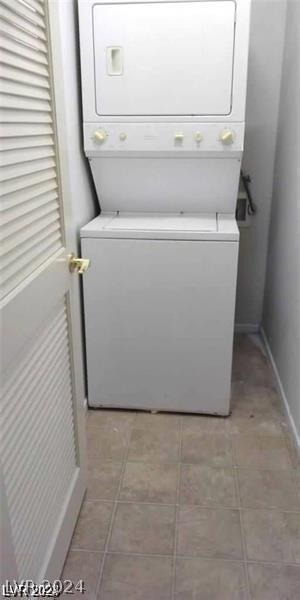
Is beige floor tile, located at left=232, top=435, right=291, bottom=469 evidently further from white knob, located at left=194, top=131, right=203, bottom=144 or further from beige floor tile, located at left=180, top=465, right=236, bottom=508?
white knob, located at left=194, top=131, right=203, bottom=144

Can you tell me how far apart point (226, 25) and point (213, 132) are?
0.41m

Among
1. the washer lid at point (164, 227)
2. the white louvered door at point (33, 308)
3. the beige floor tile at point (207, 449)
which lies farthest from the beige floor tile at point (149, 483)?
the washer lid at point (164, 227)

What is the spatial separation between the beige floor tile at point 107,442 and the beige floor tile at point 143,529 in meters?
0.30

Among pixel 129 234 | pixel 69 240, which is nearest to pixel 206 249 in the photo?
pixel 129 234

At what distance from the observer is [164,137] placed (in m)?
2.02

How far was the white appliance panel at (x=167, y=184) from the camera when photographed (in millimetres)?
2125

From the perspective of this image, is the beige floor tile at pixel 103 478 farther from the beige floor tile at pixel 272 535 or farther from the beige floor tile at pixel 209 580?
the beige floor tile at pixel 272 535

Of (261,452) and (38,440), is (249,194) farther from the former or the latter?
(38,440)

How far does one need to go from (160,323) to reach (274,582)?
1.09 meters

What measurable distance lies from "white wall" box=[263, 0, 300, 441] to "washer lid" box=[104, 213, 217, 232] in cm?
39

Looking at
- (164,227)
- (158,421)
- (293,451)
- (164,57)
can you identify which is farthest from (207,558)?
(164,57)

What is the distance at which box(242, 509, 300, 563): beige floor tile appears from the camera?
1.52 meters

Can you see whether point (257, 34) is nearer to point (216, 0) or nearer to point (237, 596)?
point (216, 0)

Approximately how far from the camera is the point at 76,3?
2000mm
